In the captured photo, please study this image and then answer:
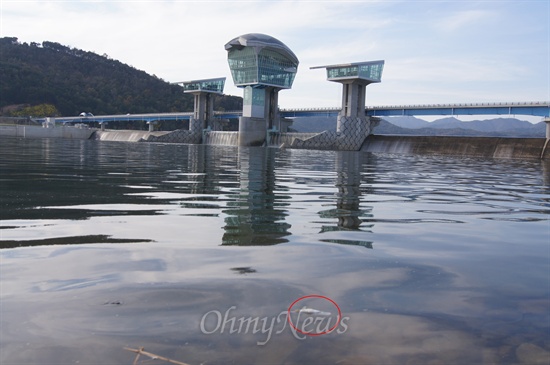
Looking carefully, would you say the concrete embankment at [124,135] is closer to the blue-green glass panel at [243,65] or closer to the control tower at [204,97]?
the control tower at [204,97]

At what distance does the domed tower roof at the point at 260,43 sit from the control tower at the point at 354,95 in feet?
44.8

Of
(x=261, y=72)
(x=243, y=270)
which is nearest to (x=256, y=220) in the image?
(x=243, y=270)

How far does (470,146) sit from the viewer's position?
62.5 m

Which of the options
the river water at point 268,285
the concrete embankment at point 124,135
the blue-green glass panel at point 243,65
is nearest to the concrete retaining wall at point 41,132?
the concrete embankment at point 124,135

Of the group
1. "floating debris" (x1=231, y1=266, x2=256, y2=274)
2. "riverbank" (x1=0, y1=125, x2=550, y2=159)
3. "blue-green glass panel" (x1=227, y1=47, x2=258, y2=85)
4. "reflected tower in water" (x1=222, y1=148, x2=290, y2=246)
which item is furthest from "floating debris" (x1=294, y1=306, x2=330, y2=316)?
"blue-green glass panel" (x1=227, y1=47, x2=258, y2=85)

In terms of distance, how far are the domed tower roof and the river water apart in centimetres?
9642

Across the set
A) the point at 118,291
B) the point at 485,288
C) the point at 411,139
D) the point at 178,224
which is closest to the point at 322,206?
the point at 178,224

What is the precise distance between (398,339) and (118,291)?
2.44 meters

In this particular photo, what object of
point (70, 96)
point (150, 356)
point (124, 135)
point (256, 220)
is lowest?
point (150, 356)

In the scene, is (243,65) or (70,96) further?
(70,96)

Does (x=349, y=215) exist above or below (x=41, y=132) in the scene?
below

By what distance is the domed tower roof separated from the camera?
4006 inches

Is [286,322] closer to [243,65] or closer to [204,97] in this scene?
[243,65]

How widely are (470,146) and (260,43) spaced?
53.8m
